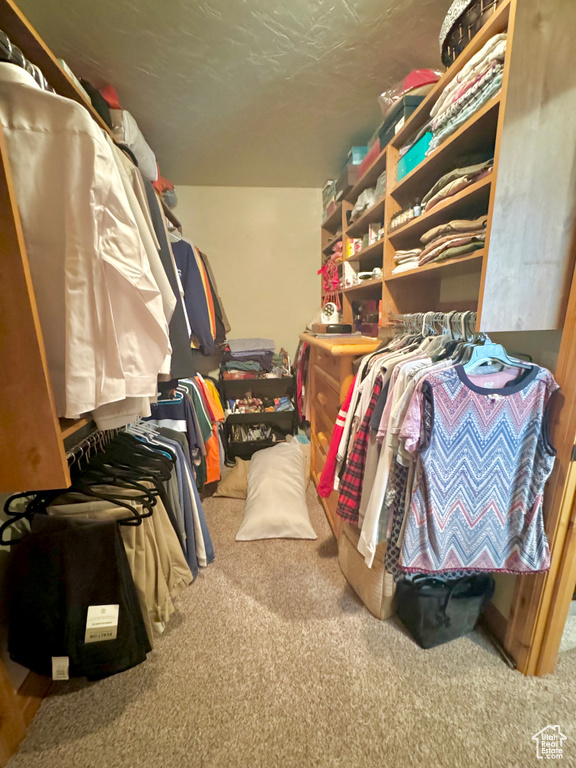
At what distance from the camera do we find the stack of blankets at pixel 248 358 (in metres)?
2.63

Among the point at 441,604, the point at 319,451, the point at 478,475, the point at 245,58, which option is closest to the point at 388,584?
the point at 441,604

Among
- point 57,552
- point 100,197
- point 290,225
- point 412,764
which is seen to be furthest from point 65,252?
point 290,225

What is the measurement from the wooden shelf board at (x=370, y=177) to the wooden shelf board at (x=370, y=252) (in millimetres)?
390

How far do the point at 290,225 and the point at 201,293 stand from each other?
1249 millimetres

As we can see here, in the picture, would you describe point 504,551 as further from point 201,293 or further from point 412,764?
point 201,293

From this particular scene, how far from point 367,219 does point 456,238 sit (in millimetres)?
963

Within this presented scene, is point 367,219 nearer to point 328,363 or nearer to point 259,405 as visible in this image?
point 328,363

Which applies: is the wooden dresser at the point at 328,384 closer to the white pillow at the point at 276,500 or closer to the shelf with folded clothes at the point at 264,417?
the white pillow at the point at 276,500

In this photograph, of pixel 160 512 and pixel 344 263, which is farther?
pixel 344 263

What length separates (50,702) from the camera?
0.96 metres

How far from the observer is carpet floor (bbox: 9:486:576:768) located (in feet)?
2.75

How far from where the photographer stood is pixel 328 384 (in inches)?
66.6

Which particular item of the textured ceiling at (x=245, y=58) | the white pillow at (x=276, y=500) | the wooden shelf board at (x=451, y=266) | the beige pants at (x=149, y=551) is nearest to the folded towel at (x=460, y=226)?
the wooden shelf board at (x=451, y=266)

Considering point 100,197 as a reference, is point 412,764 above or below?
below
